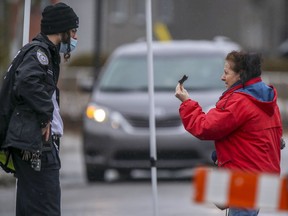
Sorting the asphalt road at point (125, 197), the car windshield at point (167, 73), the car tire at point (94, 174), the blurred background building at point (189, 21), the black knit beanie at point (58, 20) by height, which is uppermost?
the blurred background building at point (189, 21)

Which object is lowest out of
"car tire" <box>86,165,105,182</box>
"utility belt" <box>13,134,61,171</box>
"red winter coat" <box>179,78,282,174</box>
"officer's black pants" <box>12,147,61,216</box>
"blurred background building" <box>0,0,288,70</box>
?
"car tire" <box>86,165,105,182</box>

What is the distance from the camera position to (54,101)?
7.51 m

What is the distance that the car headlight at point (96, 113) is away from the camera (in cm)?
1474

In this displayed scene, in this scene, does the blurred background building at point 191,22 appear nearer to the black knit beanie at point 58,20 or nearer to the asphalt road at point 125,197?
the asphalt road at point 125,197

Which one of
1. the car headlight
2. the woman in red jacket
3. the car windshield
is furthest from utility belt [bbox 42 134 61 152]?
the car windshield

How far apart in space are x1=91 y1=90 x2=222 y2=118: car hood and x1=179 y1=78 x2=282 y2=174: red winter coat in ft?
23.1

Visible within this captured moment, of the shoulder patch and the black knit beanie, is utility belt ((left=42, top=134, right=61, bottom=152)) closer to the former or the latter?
the shoulder patch

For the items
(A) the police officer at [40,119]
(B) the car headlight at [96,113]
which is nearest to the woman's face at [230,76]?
(A) the police officer at [40,119]

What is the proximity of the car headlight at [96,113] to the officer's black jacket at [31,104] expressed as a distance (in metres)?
7.43

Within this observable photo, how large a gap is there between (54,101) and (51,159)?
40cm

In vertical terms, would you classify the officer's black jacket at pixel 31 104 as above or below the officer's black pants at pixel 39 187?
above

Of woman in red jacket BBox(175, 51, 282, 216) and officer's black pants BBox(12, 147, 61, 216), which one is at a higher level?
woman in red jacket BBox(175, 51, 282, 216)

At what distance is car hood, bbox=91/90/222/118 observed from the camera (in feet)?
47.6

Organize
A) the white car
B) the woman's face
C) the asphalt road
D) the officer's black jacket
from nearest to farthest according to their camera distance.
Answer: the officer's black jacket < the woman's face < the asphalt road < the white car
